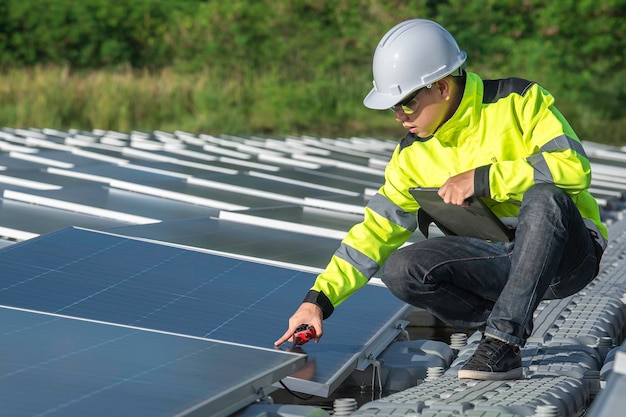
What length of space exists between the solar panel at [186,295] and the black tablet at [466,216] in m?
0.69

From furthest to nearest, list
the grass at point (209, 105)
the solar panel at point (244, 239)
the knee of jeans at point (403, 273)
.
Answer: the grass at point (209, 105), the solar panel at point (244, 239), the knee of jeans at point (403, 273)

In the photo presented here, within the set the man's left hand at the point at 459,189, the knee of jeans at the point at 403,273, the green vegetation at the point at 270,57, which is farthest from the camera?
the green vegetation at the point at 270,57

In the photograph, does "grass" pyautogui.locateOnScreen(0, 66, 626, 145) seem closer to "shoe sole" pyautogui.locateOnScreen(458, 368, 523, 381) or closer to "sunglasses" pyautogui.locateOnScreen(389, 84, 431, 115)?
"sunglasses" pyautogui.locateOnScreen(389, 84, 431, 115)

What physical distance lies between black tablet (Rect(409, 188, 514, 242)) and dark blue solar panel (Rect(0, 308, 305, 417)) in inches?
33.2

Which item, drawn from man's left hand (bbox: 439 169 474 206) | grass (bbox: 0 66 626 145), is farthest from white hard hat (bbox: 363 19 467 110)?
grass (bbox: 0 66 626 145)

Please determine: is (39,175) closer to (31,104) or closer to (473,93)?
(473,93)

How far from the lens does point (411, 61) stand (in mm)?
4434

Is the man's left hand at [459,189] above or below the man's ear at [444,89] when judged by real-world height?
below

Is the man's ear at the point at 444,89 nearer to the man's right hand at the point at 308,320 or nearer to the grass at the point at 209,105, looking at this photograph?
the man's right hand at the point at 308,320

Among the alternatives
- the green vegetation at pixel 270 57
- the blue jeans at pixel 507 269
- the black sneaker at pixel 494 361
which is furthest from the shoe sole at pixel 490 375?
the green vegetation at pixel 270 57

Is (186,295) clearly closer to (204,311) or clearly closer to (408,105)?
(204,311)

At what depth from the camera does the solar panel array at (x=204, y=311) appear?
3775mm

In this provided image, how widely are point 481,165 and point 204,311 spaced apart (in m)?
1.46

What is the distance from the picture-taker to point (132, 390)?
3582 mm
